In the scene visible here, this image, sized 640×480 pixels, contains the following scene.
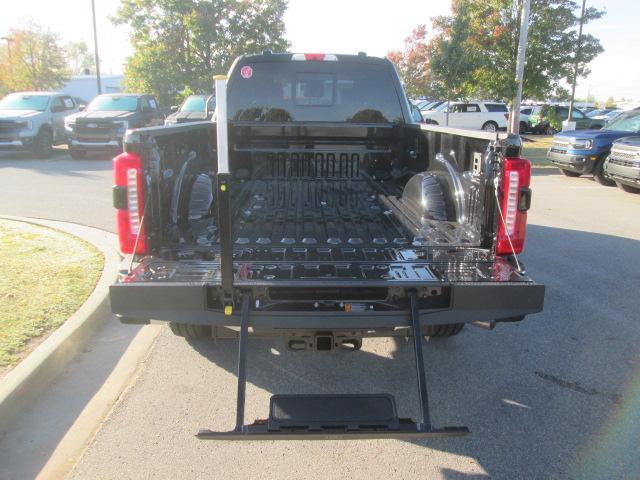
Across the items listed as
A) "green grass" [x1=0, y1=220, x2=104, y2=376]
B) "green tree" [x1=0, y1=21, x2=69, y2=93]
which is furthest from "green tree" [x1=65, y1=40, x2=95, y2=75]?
"green grass" [x1=0, y1=220, x2=104, y2=376]

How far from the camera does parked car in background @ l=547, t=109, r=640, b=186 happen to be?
13.5 meters

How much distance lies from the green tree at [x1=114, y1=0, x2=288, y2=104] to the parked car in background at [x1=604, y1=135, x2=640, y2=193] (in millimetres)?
19371

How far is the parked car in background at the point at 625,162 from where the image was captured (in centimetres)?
1150

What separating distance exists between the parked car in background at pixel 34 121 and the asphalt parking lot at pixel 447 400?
1519 cm

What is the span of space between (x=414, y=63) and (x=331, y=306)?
35776 mm

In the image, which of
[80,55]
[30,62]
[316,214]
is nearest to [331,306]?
[316,214]

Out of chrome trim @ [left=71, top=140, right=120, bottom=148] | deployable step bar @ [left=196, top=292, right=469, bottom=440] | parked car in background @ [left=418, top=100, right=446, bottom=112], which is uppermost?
parked car in background @ [left=418, top=100, right=446, bottom=112]

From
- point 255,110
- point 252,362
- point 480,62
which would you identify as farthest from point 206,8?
point 252,362

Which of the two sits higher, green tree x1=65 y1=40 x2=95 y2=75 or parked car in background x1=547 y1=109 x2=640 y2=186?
green tree x1=65 y1=40 x2=95 y2=75

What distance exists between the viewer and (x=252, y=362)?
427 cm

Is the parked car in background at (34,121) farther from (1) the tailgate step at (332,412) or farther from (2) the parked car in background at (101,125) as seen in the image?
(1) the tailgate step at (332,412)

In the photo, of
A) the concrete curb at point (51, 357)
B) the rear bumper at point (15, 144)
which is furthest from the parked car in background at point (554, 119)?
the concrete curb at point (51, 357)

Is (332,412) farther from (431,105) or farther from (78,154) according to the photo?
(431,105)

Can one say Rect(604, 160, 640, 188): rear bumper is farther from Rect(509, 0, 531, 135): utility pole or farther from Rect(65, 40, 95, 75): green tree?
Rect(65, 40, 95, 75): green tree
